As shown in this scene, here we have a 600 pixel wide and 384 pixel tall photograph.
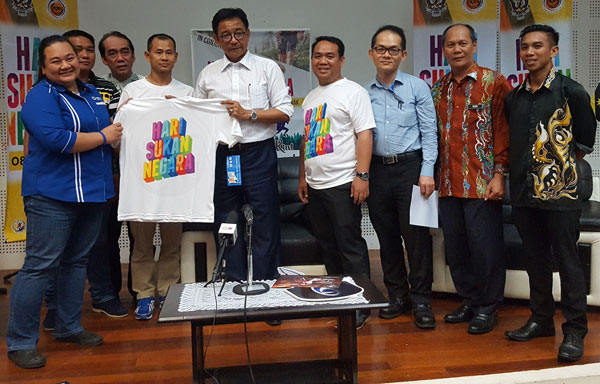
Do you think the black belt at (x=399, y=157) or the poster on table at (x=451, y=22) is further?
the poster on table at (x=451, y=22)

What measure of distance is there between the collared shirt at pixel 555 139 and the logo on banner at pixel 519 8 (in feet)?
9.48

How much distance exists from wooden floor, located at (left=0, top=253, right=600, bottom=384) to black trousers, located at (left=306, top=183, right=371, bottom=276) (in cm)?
41

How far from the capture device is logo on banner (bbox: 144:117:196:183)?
324 cm

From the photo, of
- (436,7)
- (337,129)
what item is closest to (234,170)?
(337,129)

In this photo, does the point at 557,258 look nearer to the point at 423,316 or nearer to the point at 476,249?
the point at 476,249

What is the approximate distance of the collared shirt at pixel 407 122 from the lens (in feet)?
10.3

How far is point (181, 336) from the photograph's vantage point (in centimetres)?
322

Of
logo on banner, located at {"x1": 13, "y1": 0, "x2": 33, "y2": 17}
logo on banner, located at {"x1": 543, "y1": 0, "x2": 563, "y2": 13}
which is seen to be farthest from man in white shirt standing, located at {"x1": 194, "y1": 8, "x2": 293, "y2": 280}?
logo on banner, located at {"x1": 543, "y1": 0, "x2": 563, "y2": 13}

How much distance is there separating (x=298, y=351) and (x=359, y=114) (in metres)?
1.31

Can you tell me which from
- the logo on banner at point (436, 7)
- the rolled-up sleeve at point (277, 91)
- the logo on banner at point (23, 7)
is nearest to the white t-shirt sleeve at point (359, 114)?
the rolled-up sleeve at point (277, 91)

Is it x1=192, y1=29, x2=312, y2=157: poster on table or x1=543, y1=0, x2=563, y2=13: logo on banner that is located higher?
x1=543, y1=0, x2=563, y2=13: logo on banner

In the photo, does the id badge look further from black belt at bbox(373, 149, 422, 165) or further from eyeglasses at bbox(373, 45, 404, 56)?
eyeglasses at bbox(373, 45, 404, 56)

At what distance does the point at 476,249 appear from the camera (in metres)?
3.10

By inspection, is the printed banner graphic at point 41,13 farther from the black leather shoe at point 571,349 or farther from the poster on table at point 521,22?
the black leather shoe at point 571,349
